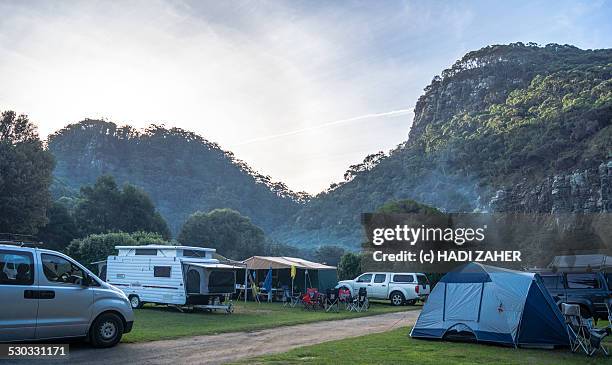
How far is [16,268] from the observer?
9109mm

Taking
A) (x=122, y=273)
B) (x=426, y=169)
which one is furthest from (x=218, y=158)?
(x=122, y=273)

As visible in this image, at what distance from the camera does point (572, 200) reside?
49.8 m

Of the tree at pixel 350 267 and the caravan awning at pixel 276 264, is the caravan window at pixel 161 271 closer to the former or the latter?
the caravan awning at pixel 276 264

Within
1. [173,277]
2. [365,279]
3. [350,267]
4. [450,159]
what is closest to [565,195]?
[350,267]

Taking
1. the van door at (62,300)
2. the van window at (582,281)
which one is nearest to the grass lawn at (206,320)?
the van door at (62,300)

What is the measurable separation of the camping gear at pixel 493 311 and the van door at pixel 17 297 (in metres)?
7.96

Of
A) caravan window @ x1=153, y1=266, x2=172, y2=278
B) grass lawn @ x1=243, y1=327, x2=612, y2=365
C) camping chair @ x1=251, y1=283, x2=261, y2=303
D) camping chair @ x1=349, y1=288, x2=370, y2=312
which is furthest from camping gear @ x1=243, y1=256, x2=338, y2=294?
grass lawn @ x1=243, y1=327, x2=612, y2=365

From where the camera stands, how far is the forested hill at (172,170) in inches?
3804

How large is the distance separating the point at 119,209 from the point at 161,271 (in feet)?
130

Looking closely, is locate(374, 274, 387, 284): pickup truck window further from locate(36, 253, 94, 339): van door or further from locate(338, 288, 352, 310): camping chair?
locate(36, 253, 94, 339): van door

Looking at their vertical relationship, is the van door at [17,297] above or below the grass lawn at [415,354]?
above

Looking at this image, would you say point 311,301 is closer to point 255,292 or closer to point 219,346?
point 255,292

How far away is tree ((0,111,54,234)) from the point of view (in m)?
36.7

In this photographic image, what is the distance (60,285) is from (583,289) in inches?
570
